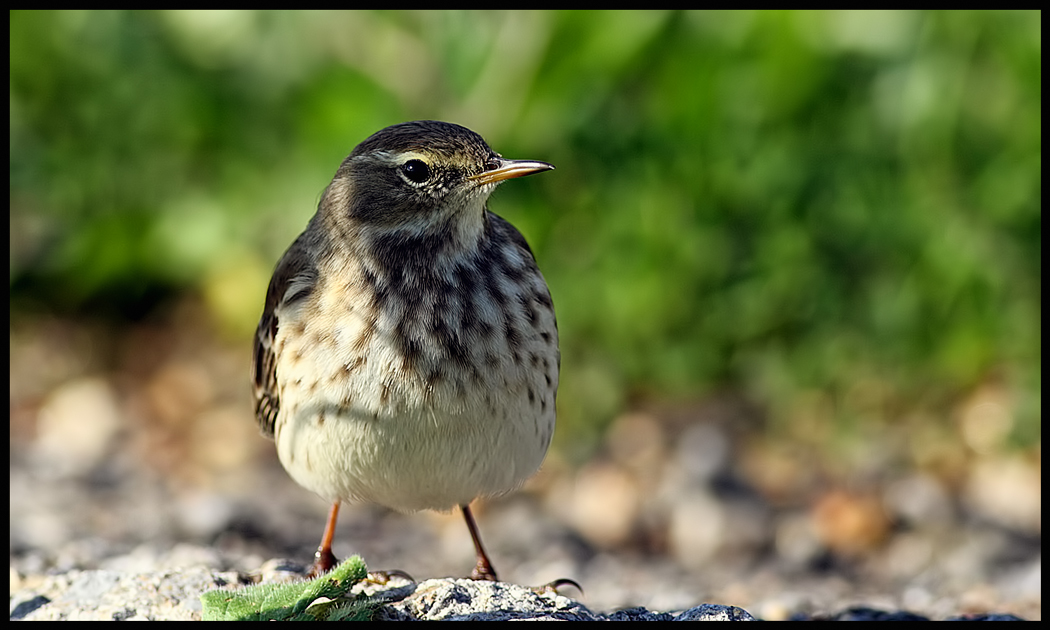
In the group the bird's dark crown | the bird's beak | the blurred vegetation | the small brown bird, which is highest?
the blurred vegetation

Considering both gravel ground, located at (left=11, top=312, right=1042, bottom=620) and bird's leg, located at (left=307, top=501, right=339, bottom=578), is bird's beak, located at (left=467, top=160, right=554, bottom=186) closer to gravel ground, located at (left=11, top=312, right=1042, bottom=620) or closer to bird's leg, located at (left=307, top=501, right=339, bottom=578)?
bird's leg, located at (left=307, top=501, right=339, bottom=578)

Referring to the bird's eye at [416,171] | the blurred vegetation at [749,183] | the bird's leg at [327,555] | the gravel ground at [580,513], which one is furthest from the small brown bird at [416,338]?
the blurred vegetation at [749,183]

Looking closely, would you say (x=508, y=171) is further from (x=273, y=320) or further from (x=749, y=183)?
(x=749, y=183)

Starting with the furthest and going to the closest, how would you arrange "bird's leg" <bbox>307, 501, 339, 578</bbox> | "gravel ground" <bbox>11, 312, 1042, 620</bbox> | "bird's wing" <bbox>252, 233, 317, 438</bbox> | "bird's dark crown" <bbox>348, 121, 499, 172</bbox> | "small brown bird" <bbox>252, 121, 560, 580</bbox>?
"gravel ground" <bbox>11, 312, 1042, 620</bbox>
"bird's leg" <bbox>307, 501, 339, 578</bbox>
"bird's wing" <bbox>252, 233, 317, 438</bbox>
"bird's dark crown" <bbox>348, 121, 499, 172</bbox>
"small brown bird" <bbox>252, 121, 560, 580</bbox>

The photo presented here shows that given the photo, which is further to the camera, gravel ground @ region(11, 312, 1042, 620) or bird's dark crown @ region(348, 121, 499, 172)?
gravel ground @ region(11, 312, 1042, 620)

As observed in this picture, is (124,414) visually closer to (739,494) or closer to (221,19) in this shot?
(221,19)

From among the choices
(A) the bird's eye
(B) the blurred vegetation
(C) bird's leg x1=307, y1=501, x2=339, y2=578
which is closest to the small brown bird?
(A) the bird's eye

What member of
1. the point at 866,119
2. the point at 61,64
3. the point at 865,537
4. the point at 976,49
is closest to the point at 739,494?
the point at 865,537

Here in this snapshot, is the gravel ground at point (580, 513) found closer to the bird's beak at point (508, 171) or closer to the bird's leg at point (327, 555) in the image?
the bird's leg at point (327, 555)
